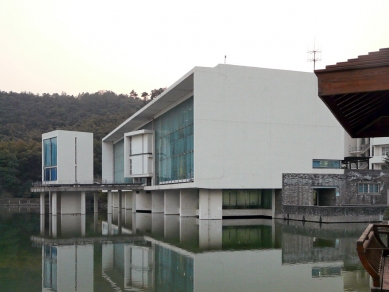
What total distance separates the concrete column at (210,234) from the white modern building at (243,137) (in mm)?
2226

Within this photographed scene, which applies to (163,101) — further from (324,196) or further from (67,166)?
(324,196)

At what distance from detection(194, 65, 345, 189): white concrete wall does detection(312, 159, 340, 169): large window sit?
34cm

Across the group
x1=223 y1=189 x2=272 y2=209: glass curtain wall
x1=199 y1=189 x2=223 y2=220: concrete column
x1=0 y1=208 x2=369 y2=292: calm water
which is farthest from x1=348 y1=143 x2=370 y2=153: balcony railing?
x1=0 y1=208 x2=369 y2=292: calm water

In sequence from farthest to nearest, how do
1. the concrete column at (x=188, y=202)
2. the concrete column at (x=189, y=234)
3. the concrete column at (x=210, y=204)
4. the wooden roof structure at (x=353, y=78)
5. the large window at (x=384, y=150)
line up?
the large window at (x=384, y=150)
the concrete column at (x=188, y=202)
the concrete column at (x=210, y=204)
the concrete column at (x=189, y=234)
the wooden roof structure at (x=353, y=78)

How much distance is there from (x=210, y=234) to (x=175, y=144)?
46.8 ft

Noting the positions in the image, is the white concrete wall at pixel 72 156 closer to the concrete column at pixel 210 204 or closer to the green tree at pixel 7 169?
the concrete column at pixel 210 204

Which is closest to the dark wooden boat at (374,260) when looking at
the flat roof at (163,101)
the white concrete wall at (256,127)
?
the white concrete wall at (256,127)

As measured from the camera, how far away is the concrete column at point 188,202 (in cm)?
3778

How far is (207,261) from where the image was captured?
615 inches

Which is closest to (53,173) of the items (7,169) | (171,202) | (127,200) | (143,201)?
(143,201)

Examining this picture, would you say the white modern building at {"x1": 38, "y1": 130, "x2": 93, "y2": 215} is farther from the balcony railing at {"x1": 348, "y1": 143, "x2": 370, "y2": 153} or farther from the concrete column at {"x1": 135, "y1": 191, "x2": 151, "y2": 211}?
the balcony railing at {"x1": 348, "y1": 143, "x2": 370, "y2": 153}

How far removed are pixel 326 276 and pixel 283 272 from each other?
1151mm

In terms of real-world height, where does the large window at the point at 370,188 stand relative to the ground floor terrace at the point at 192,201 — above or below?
above

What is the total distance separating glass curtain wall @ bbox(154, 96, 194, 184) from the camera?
35.0 m
